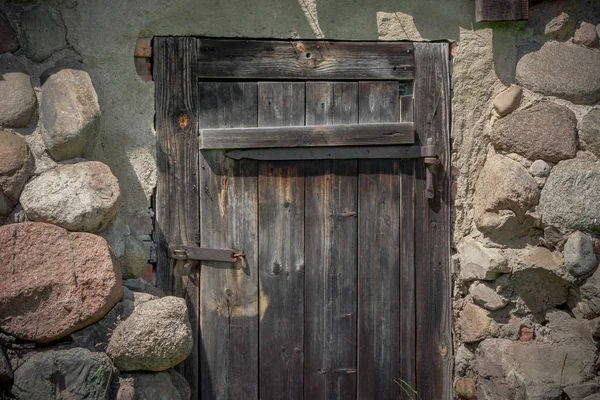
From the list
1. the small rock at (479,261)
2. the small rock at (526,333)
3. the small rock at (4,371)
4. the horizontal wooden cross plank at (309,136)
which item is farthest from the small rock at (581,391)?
the small rock at (4,371)

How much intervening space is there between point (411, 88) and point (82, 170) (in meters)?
1.56

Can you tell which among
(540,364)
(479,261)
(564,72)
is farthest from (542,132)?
(540,364)

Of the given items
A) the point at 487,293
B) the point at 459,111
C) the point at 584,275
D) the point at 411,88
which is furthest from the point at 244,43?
the point at 584,275

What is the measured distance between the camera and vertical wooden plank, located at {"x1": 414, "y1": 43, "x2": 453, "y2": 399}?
3.29m

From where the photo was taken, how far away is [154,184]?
10.2 feet

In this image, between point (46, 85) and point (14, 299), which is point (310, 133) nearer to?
point (46, 85)

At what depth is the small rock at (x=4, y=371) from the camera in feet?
8.30

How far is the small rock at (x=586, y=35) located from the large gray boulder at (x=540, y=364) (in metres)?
1.26

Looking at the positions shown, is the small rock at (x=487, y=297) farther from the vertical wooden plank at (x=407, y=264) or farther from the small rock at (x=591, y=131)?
the small rock at (x=591, y=131)

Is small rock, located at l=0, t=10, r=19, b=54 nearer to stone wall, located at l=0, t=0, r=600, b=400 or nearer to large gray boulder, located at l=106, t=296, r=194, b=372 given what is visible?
stone wall, located at l=0, t=0, r=600, b=400

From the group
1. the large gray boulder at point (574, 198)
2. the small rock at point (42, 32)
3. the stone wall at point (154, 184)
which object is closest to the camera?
the stone wall at point (154, 184)

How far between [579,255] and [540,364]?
51 cm

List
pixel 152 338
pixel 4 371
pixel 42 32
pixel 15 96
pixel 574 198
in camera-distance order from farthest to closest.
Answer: pixel 574 198 → pixel 42 32 → pixel 15 96 → pixel 152 338 → pixel 4 371

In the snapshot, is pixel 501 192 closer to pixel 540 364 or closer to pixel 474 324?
pixel 474 324
